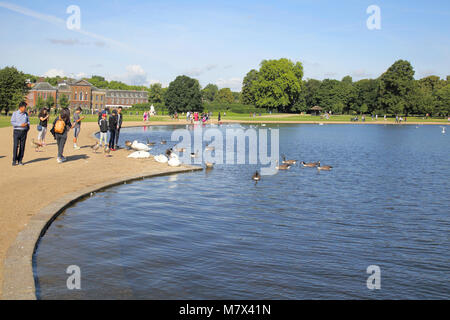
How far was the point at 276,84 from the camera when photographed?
372 ft

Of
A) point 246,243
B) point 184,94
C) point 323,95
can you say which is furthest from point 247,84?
point 246,243

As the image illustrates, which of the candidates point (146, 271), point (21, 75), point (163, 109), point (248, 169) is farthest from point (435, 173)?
point (163, 109)

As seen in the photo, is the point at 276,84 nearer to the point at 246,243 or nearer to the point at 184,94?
the point at 184,94

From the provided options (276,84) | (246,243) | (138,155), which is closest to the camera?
(246,243)

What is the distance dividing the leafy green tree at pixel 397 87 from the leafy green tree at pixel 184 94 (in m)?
45.5

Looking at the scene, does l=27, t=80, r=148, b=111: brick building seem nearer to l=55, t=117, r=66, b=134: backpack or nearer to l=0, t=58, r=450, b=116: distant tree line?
l=0, t=58, r=450, b=116: distant tree line

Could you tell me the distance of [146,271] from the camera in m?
7.37

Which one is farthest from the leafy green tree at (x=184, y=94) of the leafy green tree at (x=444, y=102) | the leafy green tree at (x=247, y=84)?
the leafy green tree at (x=444, y=102)

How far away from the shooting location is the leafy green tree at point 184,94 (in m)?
103

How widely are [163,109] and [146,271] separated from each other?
112m

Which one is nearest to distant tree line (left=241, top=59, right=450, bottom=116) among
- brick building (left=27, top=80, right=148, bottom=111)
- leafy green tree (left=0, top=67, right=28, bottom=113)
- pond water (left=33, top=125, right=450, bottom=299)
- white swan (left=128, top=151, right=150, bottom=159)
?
brick building (left=27, top=80, right=148, bottom=111)

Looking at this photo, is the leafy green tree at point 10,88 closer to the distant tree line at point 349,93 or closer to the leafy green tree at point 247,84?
the distant tree line at point 349,93

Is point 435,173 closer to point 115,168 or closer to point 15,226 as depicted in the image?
point 115,168

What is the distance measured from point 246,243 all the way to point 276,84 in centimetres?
10707
